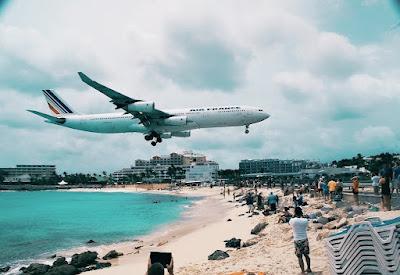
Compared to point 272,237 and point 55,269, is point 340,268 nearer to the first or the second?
point 272,237

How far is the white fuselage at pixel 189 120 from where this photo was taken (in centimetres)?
3750

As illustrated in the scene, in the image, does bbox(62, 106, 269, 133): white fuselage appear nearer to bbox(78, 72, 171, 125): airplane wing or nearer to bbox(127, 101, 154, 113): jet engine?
bbox(78, 72, 171, 125): airplane wing

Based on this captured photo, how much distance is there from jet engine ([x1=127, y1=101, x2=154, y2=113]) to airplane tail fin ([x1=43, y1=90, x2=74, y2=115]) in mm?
14606

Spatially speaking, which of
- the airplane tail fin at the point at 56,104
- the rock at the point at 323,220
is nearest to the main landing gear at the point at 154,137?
the airplane tail fin at the point at 56,104

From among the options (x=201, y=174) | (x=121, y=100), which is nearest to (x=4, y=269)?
(x=121, y=100)

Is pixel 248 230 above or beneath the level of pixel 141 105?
beneath

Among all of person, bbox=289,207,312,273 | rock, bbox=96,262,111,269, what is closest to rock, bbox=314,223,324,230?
person, bbox=289,207,312,273

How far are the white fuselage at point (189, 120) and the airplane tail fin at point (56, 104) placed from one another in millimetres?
6002

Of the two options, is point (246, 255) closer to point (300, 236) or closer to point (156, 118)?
point (300, 236)

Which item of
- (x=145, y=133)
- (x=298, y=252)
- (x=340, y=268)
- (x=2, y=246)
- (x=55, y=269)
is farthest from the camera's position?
(x=145, y=133)

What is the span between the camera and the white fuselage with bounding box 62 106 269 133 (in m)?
37.5

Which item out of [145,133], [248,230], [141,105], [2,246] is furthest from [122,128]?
[248,230]

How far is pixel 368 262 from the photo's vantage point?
830cm

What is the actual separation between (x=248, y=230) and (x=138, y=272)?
903 cm
